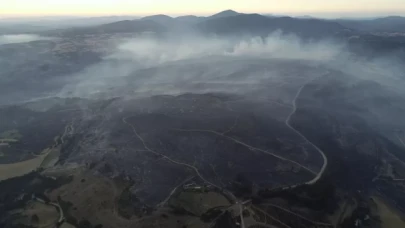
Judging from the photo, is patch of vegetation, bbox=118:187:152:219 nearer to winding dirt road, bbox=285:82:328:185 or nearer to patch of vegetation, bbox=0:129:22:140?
winding dirt road, bbox=285:82:328:185

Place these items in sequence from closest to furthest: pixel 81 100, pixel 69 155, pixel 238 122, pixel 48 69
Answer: pixel 69 155 → pixel 238 122 → pixel 81 100 → pixel 48 69

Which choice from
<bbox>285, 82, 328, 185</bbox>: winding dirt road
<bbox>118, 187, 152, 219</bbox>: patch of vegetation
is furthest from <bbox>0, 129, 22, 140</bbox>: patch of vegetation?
<bbox>285, 82, 328, 185</bbox>: winding dirt road

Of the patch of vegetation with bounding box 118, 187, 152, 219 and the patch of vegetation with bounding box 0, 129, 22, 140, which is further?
the patch of vegetation with bounding box 0, 129, 22, 140

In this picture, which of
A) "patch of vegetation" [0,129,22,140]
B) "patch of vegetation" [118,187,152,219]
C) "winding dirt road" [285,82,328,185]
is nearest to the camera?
"patch of vegetation" [118,187,152,219]

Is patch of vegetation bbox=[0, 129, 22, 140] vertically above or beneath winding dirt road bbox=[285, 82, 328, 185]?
above

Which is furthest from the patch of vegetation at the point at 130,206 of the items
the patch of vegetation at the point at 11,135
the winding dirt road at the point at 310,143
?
the patch of vegetation at the point at 11,135

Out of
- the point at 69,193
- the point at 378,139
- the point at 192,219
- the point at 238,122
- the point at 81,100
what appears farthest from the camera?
the point at 81,100

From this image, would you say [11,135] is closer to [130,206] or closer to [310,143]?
[130,206]

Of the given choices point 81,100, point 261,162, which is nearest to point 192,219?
point 261,162

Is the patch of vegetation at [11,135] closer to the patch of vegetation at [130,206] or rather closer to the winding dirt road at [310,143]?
the patch of vegetation at [130,206]

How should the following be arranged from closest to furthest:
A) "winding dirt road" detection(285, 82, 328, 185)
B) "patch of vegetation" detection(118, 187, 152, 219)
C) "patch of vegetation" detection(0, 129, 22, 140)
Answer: "patch of vegetation" detection(118, 187, 152, 219)
"winding dirt road" detection(285, 82, 328, 185)
"patch of vegetation" detection(0, 129, 22, 140)

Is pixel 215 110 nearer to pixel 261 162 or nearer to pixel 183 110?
Answer: pixel 183 110
